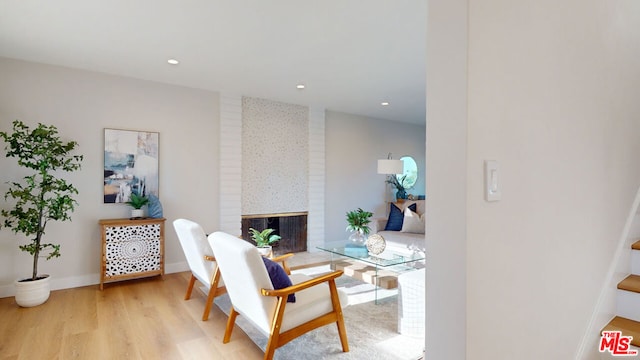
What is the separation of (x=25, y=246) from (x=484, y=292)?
4.20 m

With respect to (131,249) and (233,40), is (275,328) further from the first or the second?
(131,249)

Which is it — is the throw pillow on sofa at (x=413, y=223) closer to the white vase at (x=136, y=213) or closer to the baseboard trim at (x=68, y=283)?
the white vase at (x=136, y=213)

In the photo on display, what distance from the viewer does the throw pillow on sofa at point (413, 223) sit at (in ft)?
15.5

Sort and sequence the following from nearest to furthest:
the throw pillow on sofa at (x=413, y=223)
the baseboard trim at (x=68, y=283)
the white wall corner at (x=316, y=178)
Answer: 1. the baseboard trim at (x=68, y=283)
2. the throw pillow on sofa at (x=413, y=223)
3. the white wall corner at (x=316, y=178)

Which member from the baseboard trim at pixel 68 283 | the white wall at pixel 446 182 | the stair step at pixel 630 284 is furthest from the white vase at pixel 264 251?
the stair step at pixel 630 284

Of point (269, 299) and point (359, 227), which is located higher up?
point (359, 227)

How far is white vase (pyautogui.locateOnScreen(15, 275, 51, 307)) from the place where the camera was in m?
3.16

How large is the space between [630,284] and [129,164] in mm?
4753

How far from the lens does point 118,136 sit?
3.99m

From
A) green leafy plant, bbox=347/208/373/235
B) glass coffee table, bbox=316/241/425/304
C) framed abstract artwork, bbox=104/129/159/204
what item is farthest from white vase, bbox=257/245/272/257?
framed abstract artwork, bbox=104/129/159/204

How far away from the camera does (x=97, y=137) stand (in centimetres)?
389

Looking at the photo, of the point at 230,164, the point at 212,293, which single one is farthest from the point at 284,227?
the point at 212,293

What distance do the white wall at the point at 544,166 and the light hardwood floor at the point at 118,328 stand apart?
1863 mm

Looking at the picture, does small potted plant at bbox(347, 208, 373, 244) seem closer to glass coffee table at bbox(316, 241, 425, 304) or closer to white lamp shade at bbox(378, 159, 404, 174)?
glass coffee table at bbox(316, 241, 425, 304)
